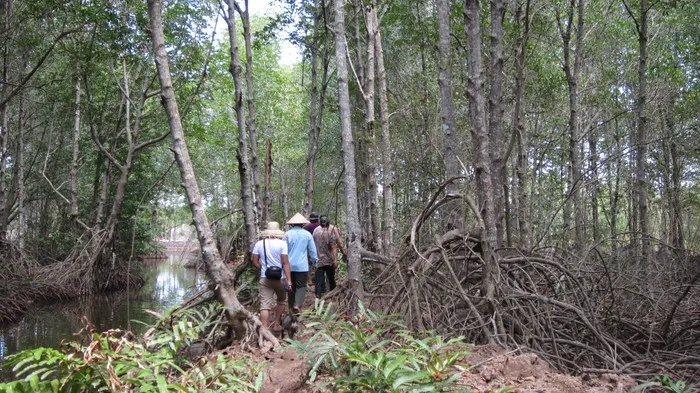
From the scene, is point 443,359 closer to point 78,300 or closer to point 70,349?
point 70,349

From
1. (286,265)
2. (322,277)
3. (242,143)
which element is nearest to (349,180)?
(286,265)

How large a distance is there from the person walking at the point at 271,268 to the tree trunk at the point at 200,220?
3.23ft

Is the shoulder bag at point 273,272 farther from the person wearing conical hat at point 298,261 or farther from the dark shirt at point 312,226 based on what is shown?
the dark shirt at point 312,226

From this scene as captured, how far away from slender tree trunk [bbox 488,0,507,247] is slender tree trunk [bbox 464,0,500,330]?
0.15m

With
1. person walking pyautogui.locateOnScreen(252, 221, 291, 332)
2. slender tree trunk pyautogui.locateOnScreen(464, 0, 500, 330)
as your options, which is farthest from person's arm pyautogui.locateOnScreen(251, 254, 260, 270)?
slender tree trunk pyautogui.locateOnScreen(464, 0, 500, 330)

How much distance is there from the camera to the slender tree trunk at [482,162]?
15.3 feet

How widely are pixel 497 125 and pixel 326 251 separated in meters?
3.51

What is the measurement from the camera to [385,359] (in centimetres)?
302

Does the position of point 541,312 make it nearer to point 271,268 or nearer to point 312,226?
point 271,268

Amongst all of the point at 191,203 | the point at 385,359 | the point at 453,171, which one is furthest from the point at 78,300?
the point at 385,359

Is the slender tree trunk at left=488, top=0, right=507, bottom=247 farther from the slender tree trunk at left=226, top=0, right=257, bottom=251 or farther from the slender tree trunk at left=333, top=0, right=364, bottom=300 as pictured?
the slender tree trunk at left=226, top=0, right=257, bottom=251

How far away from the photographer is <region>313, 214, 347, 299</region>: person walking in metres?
8.08

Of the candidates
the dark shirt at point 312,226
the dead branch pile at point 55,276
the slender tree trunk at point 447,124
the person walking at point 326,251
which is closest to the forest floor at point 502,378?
the slender tree trunk at point 447,124

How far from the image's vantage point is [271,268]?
20.0 ft
